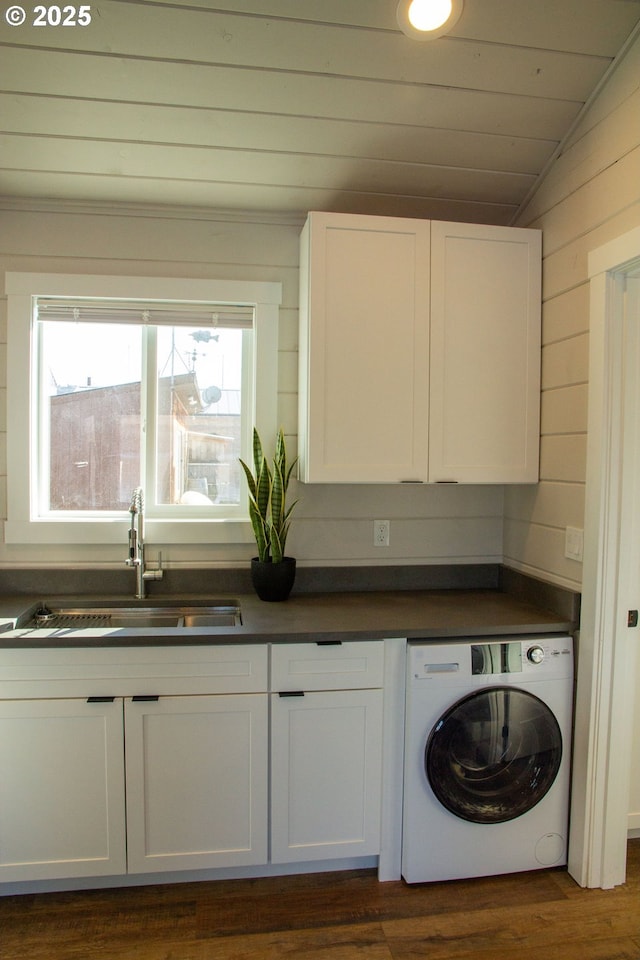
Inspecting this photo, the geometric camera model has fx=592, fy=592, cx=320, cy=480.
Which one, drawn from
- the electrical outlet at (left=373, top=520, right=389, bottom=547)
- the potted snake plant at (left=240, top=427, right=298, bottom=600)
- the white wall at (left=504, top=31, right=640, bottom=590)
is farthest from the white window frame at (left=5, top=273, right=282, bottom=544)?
the white wall at (left=504, top=31, right=640, bottom=590)

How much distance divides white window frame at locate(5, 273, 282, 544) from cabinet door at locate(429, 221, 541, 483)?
0.69m

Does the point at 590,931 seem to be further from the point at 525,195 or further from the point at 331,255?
the point at 525,195

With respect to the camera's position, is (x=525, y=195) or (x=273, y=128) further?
(x=525, y=195)

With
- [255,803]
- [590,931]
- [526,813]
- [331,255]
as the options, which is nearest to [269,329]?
[331,255]

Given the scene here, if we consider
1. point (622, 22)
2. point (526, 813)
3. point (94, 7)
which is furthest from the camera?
point (526, 813)

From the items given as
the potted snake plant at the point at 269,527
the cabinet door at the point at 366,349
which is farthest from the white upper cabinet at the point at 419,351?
the potted snake plant at the point at 269,527

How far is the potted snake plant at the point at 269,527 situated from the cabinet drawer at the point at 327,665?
15.3 inches

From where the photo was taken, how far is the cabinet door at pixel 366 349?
2168 millimetres

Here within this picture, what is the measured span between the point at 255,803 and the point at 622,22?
267cm

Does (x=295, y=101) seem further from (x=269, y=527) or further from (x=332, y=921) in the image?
(x=332, y=921)

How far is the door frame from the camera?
1918 mm

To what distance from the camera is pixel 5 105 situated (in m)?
1.91

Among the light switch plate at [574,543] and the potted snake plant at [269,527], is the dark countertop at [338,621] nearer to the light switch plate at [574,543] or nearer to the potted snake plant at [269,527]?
the potted snake plant at [269,527]

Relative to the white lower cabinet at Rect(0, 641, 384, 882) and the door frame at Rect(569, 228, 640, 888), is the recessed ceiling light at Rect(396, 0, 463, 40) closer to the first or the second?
the door frame at Rect(569, 228, 640, 888)
